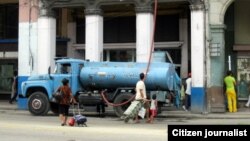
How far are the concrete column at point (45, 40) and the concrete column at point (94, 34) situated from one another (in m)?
2.22

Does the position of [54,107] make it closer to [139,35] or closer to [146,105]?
[146,105]

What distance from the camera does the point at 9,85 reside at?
33875 millimetres

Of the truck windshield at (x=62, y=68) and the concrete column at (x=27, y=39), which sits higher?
the concrete column at (x=27, y=39)

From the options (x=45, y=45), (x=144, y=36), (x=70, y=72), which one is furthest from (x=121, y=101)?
(x=45, y=45)

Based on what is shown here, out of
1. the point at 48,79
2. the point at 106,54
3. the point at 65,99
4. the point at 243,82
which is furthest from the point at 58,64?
the point at 243,82

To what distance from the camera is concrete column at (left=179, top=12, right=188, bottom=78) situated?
29625mm

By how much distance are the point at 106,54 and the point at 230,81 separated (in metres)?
8.85

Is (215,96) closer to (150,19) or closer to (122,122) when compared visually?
(150,19)

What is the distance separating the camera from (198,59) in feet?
84.8

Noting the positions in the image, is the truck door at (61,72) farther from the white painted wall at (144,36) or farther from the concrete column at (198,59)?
the concrete column at (198,59)

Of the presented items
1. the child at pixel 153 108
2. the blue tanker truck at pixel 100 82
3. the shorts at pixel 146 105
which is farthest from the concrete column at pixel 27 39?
the child at pixel 153 108

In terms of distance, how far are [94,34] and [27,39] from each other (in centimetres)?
408

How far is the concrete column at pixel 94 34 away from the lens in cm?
2769

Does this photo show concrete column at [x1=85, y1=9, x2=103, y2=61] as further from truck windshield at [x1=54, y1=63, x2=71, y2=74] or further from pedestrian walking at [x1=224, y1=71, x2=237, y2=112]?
pedestrian walking at [x1=224, y1=71, x2=237, y2=112]
